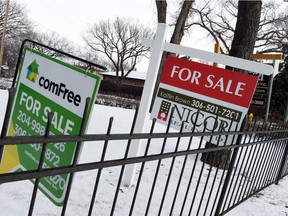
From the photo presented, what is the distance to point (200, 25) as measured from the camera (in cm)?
2917

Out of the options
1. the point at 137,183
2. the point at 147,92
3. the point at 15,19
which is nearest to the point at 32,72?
the point at 137,183

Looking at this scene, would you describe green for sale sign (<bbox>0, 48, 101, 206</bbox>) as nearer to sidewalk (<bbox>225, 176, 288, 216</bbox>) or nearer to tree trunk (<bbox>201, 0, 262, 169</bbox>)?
sidewalk (<bbox>225, 176, 288, 216</bbox>)

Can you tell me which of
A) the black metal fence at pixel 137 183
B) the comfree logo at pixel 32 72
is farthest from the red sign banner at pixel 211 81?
the comfree logo at pixel 32 72

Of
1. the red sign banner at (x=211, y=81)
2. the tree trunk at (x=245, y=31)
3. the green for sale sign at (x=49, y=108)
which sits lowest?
the green for sale sign at (x=49, y=108)

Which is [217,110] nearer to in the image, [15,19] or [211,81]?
[211,81]

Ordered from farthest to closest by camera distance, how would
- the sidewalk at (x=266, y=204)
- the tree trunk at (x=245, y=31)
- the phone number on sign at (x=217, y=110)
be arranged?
1. the tree trunk at (x=245, y=31)
2. the sidewalk at (x=266, y=204)
3. the phone number on sign at (x=217, y=110)

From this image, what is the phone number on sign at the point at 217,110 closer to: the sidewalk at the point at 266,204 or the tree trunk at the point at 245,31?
the sidewalk at the point at 266,204

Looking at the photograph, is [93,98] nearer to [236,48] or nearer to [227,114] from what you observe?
[227,114]

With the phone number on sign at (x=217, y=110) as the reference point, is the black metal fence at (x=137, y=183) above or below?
below

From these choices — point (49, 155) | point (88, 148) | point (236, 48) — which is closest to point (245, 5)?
point (236, 48)

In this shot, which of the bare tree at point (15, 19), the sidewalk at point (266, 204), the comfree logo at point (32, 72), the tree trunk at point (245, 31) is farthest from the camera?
the bare tree at point (15, 19)

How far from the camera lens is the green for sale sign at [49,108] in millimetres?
1626

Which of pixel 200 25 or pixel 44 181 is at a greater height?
pixel 200 25

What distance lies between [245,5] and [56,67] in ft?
14.6
